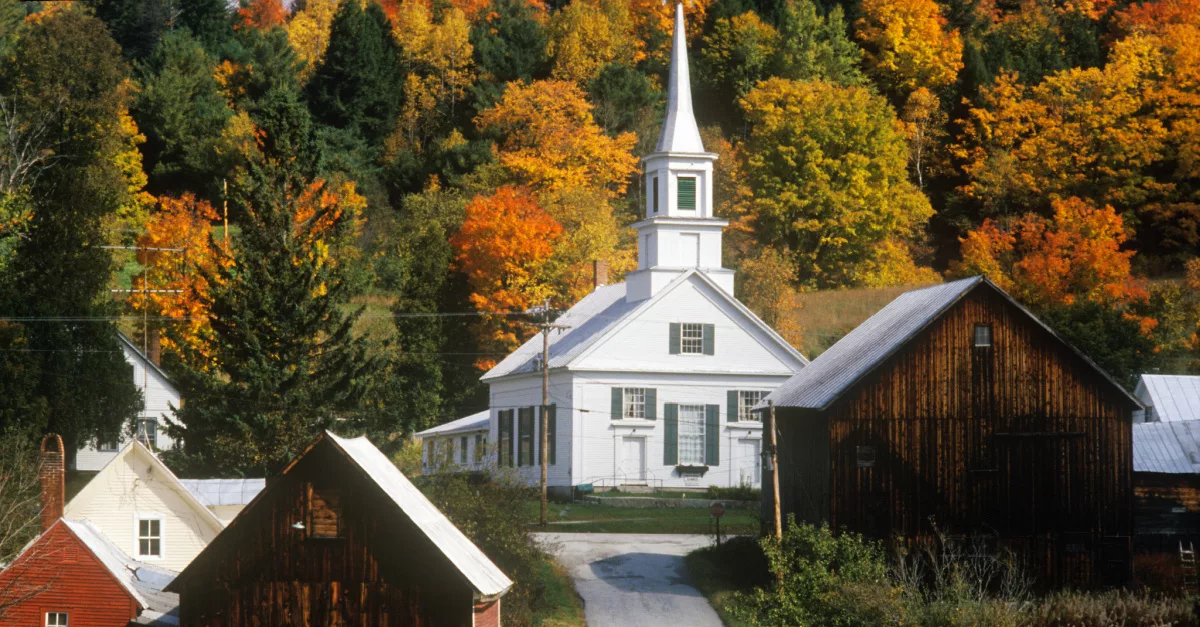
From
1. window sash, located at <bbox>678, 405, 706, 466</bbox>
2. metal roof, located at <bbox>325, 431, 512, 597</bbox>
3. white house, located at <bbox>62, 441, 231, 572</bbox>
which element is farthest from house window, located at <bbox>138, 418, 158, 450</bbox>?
metal roof, located at <bbox>325, 431, 512, 597</bbox>

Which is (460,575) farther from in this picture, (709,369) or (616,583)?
(709,369)

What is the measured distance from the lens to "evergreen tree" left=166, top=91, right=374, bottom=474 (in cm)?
4669

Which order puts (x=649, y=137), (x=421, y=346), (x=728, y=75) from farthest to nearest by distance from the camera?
(x=728, y=75) < (x=649, y=137) < (x=421, y=346)

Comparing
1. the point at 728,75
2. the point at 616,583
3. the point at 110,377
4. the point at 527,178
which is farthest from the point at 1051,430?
the point at 728,75

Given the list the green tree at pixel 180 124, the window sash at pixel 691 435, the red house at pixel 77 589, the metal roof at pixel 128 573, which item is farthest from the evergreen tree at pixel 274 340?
the green tree at pixel 180 124

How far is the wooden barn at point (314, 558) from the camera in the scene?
32.1 m

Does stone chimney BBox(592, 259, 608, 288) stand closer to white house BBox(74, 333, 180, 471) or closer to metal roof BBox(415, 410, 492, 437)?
metal roof BBox(415, 410, 492, 437)

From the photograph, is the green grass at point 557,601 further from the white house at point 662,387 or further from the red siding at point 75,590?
the white house at point 662,387

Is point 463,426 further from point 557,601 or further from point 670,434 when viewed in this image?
point 557,601

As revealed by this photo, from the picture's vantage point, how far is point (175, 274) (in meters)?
69.5

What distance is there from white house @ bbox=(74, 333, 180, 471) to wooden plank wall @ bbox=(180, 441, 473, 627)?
114 ft

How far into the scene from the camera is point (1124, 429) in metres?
38.6

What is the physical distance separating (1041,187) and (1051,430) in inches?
2071

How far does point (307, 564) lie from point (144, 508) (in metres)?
13.1
